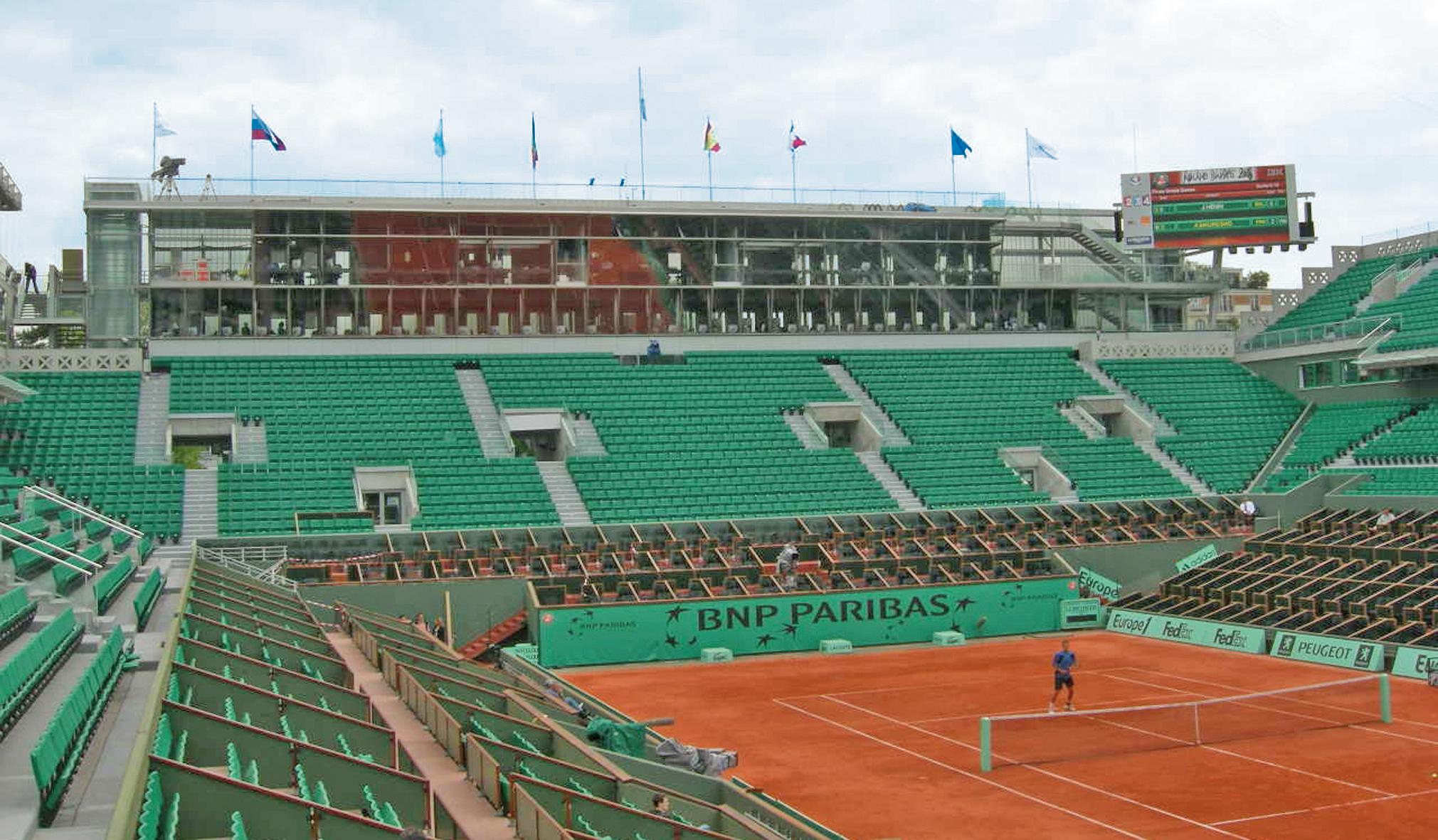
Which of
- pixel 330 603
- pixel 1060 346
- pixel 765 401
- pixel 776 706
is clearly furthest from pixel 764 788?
pixel 1060 346

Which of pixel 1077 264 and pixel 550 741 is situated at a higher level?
pixel 1077 264

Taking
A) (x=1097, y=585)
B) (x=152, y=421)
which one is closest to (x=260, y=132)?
(x=152, y=421)

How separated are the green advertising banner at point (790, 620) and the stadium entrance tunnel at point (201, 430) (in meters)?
17.1

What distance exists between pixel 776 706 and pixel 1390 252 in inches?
1633

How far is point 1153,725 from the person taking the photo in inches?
966

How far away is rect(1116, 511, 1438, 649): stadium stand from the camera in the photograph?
112 ft

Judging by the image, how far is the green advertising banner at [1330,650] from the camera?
32.7m

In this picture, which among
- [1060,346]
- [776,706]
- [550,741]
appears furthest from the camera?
[1060,346]

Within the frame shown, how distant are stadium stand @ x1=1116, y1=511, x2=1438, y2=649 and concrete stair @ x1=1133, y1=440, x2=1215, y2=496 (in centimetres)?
508

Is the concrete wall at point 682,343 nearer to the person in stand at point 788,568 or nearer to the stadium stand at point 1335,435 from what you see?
the stadium stand at point 1335,435

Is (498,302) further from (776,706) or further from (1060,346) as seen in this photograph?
(776,706)

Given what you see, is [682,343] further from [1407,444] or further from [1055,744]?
[1055,744]

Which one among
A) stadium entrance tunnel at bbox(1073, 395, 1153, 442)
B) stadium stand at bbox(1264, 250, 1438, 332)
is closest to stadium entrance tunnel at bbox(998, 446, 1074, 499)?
stadium entrance tunnel at bbox(1073, 395, 1153, 442)

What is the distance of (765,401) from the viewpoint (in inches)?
2120
